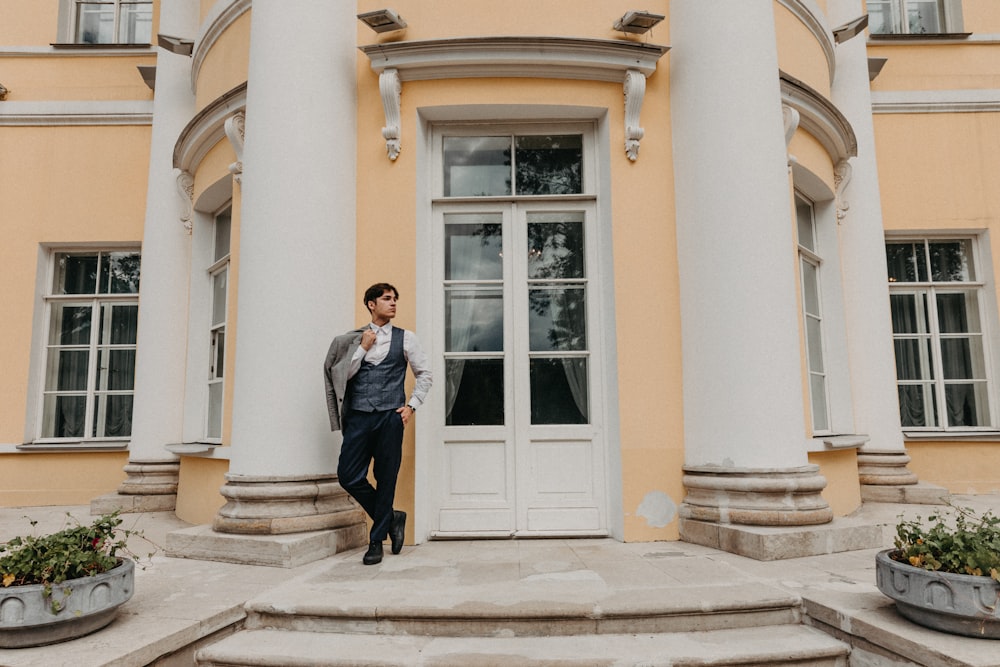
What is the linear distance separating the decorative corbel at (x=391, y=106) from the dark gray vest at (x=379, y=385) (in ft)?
5.03

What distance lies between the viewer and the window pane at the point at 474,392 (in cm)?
494

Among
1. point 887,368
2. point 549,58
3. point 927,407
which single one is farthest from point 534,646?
point 927,407

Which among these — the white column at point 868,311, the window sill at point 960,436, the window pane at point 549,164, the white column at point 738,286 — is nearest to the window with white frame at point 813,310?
the white column at point 868,311

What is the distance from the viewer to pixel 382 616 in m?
3.09

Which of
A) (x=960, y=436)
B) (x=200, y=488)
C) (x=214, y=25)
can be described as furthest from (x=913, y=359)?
(x=214, y=25)

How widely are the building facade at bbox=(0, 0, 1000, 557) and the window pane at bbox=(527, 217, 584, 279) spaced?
2 cm

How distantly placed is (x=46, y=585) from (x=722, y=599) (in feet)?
9.24

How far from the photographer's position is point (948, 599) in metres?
2.61

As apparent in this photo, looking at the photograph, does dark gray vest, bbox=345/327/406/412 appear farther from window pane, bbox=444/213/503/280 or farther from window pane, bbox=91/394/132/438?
window pane, bbox=91/394/132/438

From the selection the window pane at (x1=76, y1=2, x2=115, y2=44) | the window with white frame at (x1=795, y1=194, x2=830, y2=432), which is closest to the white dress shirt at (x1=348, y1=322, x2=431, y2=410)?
the window with white frame at (x1=795, y1=194, x2=830, y2=432)

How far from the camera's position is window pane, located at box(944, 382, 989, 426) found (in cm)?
722

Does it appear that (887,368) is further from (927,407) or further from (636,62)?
(636,62)

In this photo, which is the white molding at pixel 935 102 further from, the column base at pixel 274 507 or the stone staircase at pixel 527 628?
the column base at pixel 274 507

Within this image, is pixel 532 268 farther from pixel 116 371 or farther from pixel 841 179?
pixel 116 371
